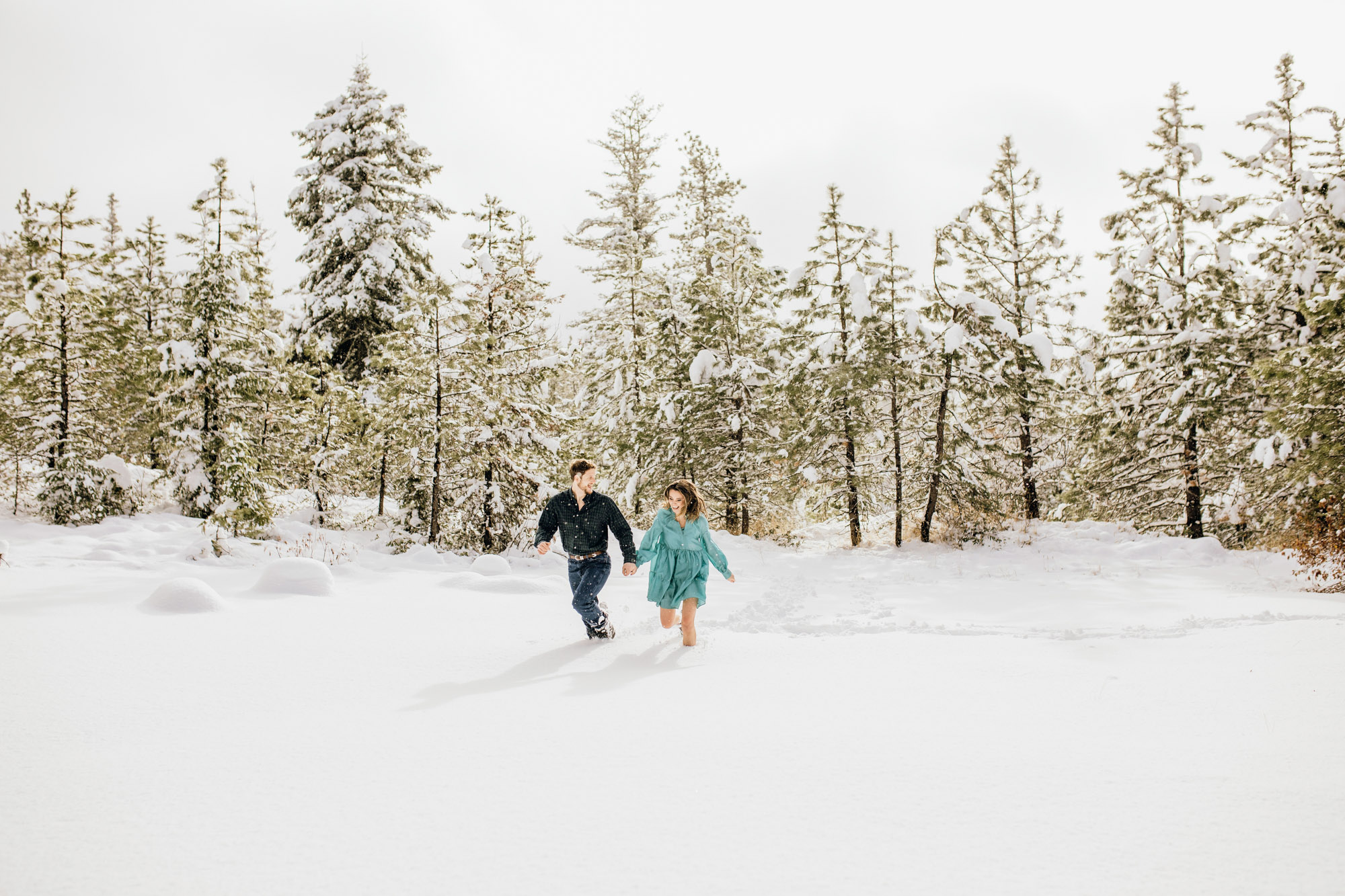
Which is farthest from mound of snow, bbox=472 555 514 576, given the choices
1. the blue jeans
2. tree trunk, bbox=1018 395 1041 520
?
tree trunk, bbox=1018 395 1041 520

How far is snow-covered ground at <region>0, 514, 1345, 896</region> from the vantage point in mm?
2697

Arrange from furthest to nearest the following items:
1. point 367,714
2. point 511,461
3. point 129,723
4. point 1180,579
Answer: point 511,461 < point 1180,579 < point 367,714 < point 129,723

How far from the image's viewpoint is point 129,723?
4.16m

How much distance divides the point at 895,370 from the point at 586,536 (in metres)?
11.6

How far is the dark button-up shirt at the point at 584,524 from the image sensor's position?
6945 mm

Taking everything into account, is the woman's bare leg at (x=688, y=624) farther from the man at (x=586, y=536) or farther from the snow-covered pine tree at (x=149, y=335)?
the snow-covered pine tree at (x=149, y=335)

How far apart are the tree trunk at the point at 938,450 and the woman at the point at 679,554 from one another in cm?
1048

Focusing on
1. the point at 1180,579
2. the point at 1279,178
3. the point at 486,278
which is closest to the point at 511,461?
the point at 486,278

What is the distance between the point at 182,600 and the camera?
7.16 metres

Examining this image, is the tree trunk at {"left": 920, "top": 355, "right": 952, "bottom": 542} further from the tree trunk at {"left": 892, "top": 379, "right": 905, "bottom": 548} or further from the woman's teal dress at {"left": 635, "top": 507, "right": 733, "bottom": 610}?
the woman's teal dress at {"left": 635, "top": 507, "right": 733, "bottom": 610}

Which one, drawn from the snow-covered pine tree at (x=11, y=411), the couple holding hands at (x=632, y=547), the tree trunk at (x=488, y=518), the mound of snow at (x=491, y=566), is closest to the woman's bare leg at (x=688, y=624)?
the couple holding hands at (x=632, y=547)

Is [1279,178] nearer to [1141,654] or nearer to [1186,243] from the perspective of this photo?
[1186,243]

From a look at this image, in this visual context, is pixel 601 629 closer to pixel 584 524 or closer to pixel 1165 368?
pixel 584 524

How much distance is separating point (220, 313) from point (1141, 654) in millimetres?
16847
